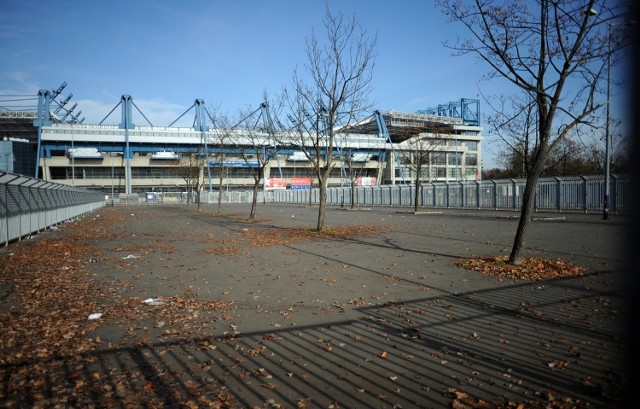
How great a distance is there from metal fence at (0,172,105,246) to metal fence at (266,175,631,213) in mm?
22678

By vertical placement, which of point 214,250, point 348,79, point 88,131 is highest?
point 88,131

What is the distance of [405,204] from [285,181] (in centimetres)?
4778

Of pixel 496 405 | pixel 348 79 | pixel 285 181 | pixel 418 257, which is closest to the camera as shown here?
pixel 496 405

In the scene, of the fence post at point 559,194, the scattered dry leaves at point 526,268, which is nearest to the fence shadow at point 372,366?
the scattered dry leaves at point 526,268

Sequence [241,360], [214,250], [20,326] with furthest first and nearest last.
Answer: [214,250], [20,326], [241,360]

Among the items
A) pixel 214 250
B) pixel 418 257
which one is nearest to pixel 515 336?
pixel 418 257

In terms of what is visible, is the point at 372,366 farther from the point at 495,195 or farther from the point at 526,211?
the point at 495,195

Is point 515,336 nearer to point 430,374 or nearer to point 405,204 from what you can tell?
point 430,374

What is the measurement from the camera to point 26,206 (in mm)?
18078

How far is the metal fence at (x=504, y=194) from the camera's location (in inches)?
1059

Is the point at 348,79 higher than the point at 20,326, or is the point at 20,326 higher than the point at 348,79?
the point at 348,79

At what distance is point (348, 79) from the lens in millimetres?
18781

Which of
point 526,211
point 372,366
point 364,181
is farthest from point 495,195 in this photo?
point 364,181

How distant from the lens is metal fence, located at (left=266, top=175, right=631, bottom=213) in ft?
88.3
